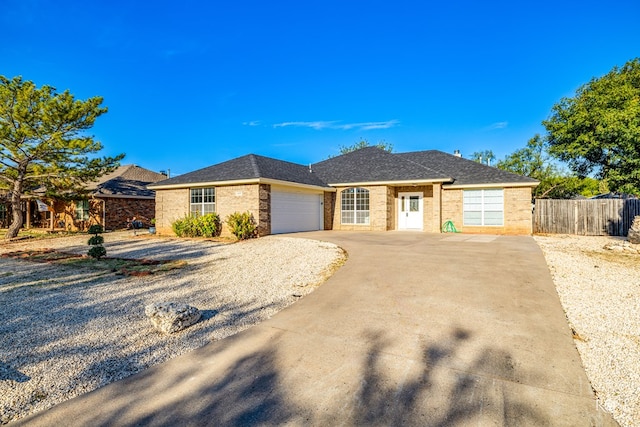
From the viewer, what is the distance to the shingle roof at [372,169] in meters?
18.3

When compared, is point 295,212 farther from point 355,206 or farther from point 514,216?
point 514,216

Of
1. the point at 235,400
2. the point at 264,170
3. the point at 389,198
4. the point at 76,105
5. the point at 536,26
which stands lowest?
the point at 235,400

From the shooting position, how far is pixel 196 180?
57.2ft

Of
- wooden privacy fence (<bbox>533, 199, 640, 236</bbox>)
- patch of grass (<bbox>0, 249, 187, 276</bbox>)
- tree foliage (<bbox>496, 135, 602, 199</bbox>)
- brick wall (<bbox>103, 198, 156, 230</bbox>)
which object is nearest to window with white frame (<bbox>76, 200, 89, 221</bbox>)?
brick wall (<bbox>103, 198, 156, 230</bbox>)

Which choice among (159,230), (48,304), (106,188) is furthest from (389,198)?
(106,188)

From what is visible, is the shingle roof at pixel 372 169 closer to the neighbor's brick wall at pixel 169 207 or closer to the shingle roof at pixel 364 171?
the shingle roof at pixel 364 171

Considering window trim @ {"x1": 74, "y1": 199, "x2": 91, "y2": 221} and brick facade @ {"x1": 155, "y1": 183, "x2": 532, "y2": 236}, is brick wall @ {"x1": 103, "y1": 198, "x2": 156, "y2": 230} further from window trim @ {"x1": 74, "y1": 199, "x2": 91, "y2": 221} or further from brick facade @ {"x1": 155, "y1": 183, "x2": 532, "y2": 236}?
brick facade @ {"x1": 155, "y1": 183, "x2": 532, "y2": 236}

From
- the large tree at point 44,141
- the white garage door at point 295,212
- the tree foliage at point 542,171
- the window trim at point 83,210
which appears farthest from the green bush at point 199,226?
the tree foliage at point 542,171

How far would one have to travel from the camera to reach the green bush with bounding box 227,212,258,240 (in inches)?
580

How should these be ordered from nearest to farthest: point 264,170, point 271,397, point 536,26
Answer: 1. point 271,397
2. point 536,26
3. point 264,170

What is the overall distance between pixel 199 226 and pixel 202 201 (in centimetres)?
159

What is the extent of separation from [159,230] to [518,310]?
1820 centimetres

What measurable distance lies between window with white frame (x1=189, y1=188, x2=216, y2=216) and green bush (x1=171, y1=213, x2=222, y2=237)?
499 mm

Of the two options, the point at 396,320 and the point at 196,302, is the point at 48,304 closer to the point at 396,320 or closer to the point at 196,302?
the point at 196,302
